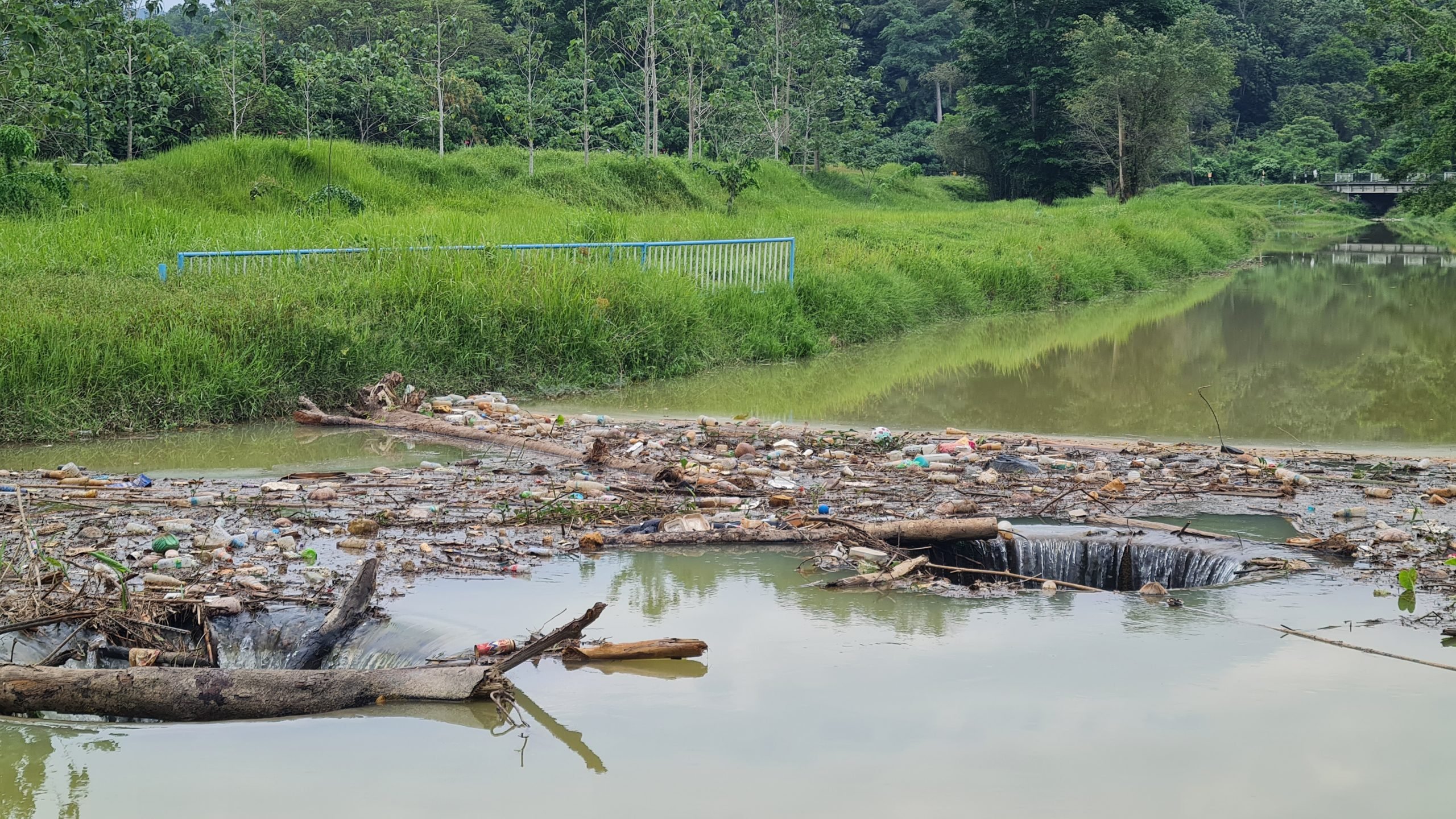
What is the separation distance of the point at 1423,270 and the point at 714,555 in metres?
26.3

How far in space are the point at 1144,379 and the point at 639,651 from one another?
30.1 ft

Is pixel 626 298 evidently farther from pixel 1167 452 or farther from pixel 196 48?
pixel 196 48

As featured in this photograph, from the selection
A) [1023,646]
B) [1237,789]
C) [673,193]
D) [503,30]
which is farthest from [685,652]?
[503,30]

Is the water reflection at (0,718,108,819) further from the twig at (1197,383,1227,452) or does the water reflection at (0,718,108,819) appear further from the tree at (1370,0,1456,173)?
the tree at (1370,0,1456,173)

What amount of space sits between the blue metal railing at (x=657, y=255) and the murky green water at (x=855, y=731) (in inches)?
244

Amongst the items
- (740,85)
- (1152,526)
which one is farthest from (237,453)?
(740,85)

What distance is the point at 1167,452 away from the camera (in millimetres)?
8016

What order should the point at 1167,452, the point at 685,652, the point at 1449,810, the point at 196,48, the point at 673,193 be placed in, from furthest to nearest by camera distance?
the point at 673,193 < the point at 196,48 < the point at 1167,452 < the point at 685,652 < the point at 1449,810

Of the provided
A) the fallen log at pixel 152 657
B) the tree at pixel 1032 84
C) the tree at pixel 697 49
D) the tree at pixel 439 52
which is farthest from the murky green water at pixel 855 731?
the tree at pixel 1032 84

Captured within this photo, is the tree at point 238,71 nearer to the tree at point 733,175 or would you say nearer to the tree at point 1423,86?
the tree at point 733,175

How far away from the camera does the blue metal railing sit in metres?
10.5

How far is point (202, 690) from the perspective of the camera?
3.94 meters

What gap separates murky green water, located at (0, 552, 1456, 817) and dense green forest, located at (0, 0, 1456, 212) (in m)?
7.01

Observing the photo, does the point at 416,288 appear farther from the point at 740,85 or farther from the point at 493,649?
the point at 740,85
